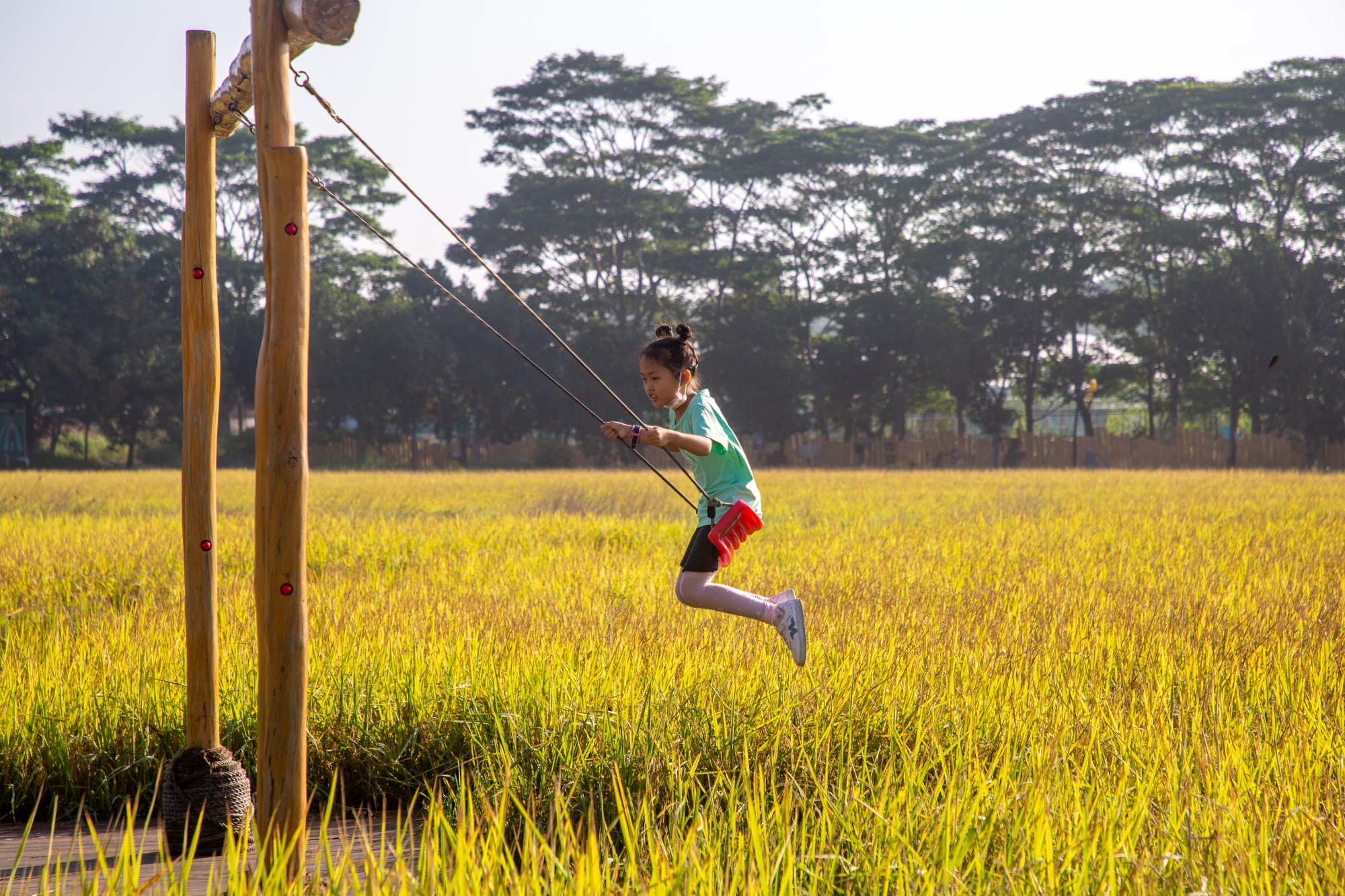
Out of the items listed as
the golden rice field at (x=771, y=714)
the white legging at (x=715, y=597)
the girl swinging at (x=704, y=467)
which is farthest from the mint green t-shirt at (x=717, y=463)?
the golden rice field at (x=771, y=714)

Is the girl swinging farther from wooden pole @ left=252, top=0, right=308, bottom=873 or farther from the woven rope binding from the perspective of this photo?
the woven rope binding

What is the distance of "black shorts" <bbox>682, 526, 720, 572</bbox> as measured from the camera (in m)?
4.22

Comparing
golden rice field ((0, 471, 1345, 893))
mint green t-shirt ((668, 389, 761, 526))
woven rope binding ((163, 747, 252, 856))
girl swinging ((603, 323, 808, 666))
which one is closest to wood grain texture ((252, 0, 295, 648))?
woven rope binding ((163, 747, 252, 856))

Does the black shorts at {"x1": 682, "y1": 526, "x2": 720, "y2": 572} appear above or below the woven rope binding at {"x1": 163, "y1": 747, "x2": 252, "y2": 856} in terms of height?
above

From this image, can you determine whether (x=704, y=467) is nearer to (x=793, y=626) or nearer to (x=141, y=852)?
(x=793, y=626)

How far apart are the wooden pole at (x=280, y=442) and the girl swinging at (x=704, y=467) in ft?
4.85

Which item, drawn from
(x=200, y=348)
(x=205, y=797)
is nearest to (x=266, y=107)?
(x=200, y=348)

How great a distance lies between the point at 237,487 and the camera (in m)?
17.5

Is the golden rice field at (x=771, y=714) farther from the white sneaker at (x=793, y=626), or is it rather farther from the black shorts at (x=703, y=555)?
the black shorts at (x=703, y=555)

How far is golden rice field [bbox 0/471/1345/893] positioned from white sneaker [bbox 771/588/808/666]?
0.11m

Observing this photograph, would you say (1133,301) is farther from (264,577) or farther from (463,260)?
(264,577)

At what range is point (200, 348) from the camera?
3.50 metres

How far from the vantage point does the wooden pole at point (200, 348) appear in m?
3.43

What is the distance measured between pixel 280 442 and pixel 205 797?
114cm
